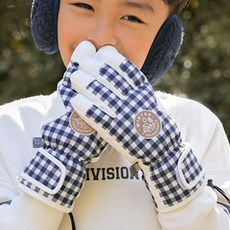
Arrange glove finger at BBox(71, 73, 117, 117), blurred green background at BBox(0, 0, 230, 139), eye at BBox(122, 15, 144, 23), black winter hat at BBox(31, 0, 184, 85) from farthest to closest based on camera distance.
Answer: blurred green background at BBox(0, 0, 230, 139)
black winter hat at BBox(31, 0, 184, 85)
eye at BBox(122, 15, 144, 23)
glove finger at BBox(71, 73, 117, 117)

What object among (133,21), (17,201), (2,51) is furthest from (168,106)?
(2,51)

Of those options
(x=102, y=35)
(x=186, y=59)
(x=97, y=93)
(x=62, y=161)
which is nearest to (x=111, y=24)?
(x=102, y=35)

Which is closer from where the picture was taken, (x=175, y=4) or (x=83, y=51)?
(x=83, y=51)

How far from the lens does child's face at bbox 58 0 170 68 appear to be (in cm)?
141

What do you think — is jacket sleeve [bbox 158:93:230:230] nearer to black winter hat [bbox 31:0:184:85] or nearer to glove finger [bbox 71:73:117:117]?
black winter hat [bbox 31:0:184:85]

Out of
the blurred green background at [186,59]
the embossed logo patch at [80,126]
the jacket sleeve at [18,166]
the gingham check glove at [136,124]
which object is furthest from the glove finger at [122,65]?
the blurred green background at [186,59]

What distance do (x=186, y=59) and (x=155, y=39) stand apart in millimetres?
1644

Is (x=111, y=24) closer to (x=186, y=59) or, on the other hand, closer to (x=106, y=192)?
(x=106, y=192)

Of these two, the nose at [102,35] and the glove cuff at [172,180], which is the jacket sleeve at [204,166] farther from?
the nose at [102,35]

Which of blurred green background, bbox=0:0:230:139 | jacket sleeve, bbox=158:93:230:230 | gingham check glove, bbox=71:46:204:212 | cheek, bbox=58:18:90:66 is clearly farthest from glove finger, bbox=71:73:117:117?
blurred green background, bbox=0:0:230:139

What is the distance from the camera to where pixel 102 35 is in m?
1.40

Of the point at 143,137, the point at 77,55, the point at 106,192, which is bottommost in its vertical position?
the point at 106,192

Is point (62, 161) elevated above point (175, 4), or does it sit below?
below

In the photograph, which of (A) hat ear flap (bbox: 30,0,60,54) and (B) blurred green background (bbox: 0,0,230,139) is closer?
(A) hat ear flap (bbox: 30,0,60,54)
